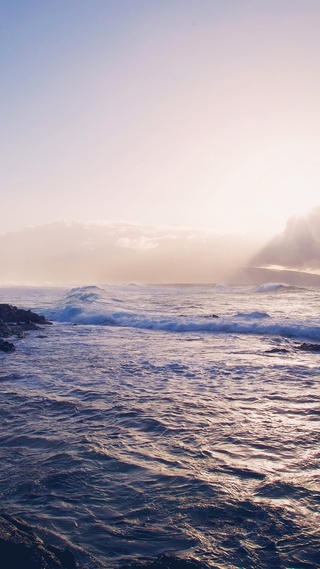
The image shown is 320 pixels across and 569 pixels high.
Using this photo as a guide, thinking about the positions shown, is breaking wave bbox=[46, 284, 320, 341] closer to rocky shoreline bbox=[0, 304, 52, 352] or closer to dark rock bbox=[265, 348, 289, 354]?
rocky shoreline bbox=[0, 304, 52, 352]

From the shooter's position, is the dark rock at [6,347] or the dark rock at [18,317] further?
the dark rock at [18,317]

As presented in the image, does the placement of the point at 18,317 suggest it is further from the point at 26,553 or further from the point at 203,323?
the point at 26,553

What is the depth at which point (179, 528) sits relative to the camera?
15.0 ft

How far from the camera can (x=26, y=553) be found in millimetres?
3607

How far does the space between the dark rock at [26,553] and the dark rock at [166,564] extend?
617mm

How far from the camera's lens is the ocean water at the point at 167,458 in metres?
4.39

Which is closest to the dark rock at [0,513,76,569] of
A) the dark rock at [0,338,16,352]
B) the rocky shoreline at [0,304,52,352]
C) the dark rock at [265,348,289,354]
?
the dark rock at [265,348,289,354]

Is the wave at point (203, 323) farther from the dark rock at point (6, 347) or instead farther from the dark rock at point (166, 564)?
the dark rock at point (166, 564)

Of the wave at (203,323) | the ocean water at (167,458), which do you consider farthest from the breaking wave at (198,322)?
the ocean water at (167,458)

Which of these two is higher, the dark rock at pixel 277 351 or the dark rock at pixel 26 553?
the dark rock at pixel 26 553

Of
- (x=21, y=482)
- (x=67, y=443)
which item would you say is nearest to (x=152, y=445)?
(x=67, y=443)

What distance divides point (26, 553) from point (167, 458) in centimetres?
319

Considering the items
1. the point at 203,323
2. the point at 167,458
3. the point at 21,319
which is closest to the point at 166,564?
the point at 167,458

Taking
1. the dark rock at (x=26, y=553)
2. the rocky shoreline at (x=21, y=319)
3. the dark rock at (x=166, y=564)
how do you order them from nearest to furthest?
the dark rock at (x=26, y=553) < the dark rock at (x=166, y=564) < the rocky shoreline at (x=21, y=319)
